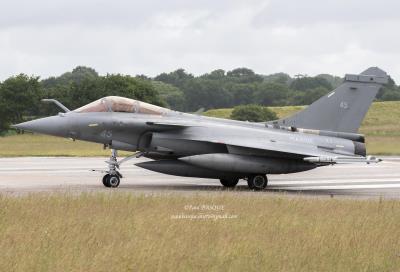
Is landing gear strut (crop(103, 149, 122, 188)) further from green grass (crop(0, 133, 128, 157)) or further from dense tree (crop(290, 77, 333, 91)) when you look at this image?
dense tree (crop(290, 77, 333, 91))

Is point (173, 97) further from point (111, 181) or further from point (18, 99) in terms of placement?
point (111, 181)

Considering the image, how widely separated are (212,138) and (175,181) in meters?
3.32

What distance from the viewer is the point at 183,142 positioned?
18844mm

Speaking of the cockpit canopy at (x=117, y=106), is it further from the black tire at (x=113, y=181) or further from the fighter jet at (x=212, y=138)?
the black tire at (x=113, y=181)

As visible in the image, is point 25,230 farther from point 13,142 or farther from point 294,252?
point 13,142

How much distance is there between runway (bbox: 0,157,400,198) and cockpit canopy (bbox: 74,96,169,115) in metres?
1.89

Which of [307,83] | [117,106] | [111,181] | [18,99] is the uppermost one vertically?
[307,83]

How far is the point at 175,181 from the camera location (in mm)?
21797

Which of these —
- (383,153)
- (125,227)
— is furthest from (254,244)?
(383,153)

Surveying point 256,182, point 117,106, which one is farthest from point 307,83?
point 117,106

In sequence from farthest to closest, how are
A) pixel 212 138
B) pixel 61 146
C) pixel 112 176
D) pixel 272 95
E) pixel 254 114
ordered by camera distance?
1. pixel 272 95
2. pixel 254 114
3. pixel 61 146
4. pixel 212 138
5. pixel 112 176

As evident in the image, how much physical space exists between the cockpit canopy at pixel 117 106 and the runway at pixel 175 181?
1889 millimetres

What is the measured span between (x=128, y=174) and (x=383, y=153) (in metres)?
18.2

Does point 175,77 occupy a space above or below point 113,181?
above
